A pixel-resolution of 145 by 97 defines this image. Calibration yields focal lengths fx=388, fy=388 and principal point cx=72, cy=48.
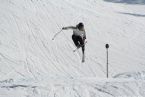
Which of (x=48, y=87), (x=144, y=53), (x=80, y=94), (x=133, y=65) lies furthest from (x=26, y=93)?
(x=144, y=53)

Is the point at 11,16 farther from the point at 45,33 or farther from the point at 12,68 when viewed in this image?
the point at 12,68

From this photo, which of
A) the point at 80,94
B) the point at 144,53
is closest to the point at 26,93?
the point at 80,94

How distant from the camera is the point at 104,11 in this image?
46000mm

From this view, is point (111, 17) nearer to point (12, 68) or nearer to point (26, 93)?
point (12, 68)

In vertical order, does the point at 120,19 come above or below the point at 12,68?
above

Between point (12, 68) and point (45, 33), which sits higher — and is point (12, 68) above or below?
below

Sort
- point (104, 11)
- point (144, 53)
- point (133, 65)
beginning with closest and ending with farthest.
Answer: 1. point (133, 65)
2. point (144, 53)
3. point (104, 11)

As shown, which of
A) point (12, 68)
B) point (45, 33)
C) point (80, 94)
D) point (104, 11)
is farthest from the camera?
point (104, 11)

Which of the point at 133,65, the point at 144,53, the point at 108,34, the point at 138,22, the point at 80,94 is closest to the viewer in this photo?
the point at 80,94

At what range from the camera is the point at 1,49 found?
3091cm

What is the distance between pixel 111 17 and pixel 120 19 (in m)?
1.02

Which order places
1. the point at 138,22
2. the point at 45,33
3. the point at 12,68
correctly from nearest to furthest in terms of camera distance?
the point at 12,68 → the point at 45,33 → the point at 138,22

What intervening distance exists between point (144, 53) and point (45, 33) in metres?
9.00

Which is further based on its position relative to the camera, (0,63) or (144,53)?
(144,53)
